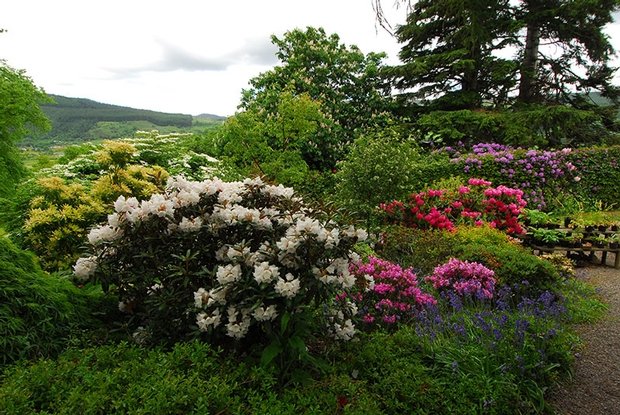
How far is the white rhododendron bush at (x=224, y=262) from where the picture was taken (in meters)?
2.55

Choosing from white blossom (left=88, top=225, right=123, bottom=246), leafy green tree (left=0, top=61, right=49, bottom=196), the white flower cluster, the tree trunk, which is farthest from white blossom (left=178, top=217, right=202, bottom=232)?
the tree trunk

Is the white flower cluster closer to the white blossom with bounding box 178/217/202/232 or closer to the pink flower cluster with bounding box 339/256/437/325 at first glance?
the pink flower cluster with bounding box 339/256/437/325

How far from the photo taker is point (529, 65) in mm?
14078

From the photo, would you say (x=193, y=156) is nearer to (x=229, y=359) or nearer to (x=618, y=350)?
(x=229, y=359)

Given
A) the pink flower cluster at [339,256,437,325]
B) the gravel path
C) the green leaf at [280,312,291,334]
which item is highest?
the green leaf at [280,312,291,334]

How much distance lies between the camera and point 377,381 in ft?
9.42

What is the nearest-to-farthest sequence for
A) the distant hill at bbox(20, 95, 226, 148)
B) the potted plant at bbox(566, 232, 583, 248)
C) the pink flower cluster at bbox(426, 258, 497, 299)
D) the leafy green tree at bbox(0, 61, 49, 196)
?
1. the pink flower cluster at bbox(426, 258, 497, 299)
2. the potted plant at bbox(566, 232, 583, 248)
3. the leafy green tree at bbox(0, 61, 49, 196)
4. the distant hill at bbox(20, 95, 226, 148)

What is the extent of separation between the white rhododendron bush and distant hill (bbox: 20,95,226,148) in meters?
52.3

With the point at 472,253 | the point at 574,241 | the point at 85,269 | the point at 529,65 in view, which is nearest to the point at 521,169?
Answer: the point at 574,241

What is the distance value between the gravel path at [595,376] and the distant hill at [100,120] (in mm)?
Result: 52275

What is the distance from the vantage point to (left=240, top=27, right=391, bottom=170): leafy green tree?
548 inches

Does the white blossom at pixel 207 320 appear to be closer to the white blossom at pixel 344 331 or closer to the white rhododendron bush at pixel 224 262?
the white rhododendron bush at pixel 224 262

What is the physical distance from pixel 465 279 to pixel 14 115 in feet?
47.0

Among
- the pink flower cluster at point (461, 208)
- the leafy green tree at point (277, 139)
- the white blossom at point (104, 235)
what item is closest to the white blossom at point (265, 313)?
the white blossom at point (104, 235)
